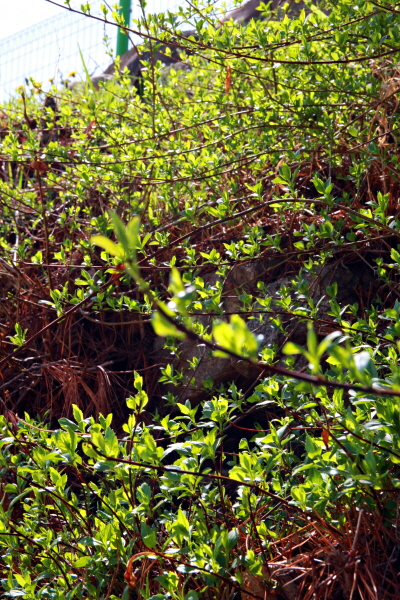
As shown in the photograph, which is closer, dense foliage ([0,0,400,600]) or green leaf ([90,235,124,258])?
green leaf ([90,235,124,258])

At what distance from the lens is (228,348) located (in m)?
0.83

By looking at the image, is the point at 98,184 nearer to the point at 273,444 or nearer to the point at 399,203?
the point at 399,203

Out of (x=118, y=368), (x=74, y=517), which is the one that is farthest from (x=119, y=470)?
(x=118, y=368)

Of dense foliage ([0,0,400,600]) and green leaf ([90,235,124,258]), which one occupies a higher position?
green leaf ([90,235,124,258])

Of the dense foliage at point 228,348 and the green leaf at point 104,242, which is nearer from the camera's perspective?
the green leaf at point 104,242

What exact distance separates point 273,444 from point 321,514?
0.81 feet

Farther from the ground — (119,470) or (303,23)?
(303,23)

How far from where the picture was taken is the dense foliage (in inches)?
57.8

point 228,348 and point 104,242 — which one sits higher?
point 104,242

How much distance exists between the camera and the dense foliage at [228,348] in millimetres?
1468

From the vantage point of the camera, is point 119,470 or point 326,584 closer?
point 326,584

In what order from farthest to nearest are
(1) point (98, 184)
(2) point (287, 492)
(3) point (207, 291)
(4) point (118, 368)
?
(1) point (98, 184), (4) point (118, 368), (3) point (207, 291), (2) point (287, 492)

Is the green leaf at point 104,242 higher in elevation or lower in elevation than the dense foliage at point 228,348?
higher

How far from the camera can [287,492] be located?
1779 mm
